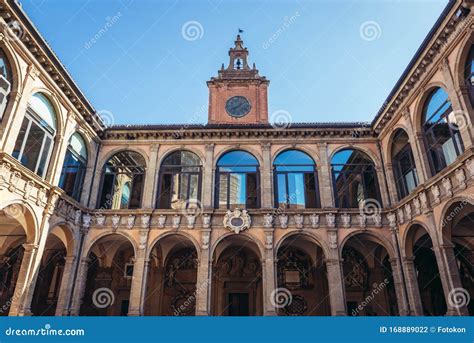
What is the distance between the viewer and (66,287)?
13.3m

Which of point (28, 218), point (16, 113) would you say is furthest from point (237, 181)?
point (16, 113)

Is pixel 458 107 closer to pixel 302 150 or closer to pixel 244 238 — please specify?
pixel 302 150

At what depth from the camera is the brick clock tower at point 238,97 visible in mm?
23703

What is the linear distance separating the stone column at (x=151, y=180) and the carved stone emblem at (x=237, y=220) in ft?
11.8

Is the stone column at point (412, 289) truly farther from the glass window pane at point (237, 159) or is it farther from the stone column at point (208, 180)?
the stone column at point (208, 180)

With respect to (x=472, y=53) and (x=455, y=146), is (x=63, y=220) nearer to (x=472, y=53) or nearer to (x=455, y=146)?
(x=455, y=146)

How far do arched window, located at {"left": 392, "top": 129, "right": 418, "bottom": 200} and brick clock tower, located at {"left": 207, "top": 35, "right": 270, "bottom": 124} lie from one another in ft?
33.7

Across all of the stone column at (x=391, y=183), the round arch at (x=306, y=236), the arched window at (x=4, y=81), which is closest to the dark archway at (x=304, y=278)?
the round arch at (x=306, y=236)

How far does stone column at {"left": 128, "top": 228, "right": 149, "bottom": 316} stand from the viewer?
13.3m

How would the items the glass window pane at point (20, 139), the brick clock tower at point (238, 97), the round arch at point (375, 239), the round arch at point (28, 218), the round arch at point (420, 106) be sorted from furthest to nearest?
the brick clock tower at point (238, 97)
the round arch at point (375, 239)
the round arch at point (420, 106)
the glass window pane at point (20, 139)
the round arch at point (28, 218)

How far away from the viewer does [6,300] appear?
14.9 metres

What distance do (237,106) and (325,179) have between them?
11094 mm

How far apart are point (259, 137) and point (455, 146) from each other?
8.43 m

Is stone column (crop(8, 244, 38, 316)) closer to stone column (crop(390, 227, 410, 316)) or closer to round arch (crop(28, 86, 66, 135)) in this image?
round arch (crop(28, 86, 66, 135))
